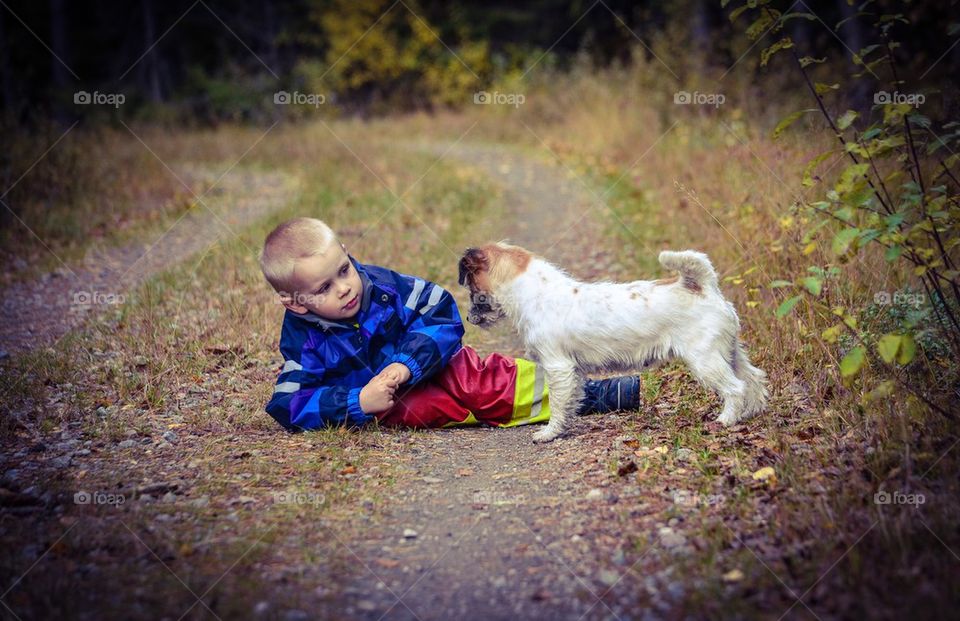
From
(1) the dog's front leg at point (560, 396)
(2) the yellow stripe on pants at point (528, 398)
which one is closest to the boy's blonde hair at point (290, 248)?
(2) the yellow stripe on pants at point (528, 398)

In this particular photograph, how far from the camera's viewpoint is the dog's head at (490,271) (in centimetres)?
450

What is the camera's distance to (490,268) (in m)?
4.53

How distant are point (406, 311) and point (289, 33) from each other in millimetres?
25920

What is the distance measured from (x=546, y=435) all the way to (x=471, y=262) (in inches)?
43.8

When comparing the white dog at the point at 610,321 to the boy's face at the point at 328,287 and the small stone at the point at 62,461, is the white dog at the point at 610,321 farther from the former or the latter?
the small stone at the point at 62,461

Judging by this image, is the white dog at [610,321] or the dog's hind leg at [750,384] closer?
the white dog at [610,321]

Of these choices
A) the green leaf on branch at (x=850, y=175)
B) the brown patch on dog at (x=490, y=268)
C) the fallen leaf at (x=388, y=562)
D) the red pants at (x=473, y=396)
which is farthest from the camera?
the red pants at (x=473, y=396)

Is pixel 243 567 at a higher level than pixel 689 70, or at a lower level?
lower

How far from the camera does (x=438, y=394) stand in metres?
4.81

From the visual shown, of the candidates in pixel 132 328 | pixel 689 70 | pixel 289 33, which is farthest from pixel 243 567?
pixel 289 33

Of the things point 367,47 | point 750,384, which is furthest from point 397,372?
point 367,47

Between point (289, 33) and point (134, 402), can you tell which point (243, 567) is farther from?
point (289, 33)

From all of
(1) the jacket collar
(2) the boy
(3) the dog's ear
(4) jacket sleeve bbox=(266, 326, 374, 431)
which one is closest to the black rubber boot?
(2) the boy

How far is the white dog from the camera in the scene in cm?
425
